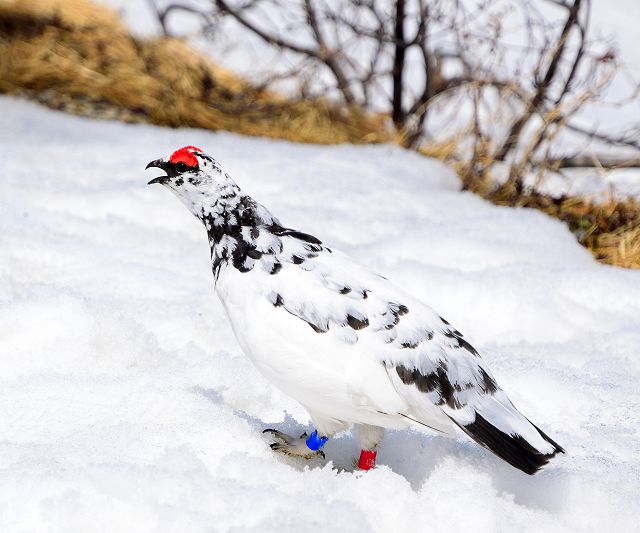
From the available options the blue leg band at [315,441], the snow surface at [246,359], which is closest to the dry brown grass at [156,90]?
the snow surface at [246,359]

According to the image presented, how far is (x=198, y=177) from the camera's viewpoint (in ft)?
6.28

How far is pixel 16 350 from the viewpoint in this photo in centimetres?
226

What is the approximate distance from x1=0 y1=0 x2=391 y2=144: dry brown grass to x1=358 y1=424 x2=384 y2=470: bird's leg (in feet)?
11.4

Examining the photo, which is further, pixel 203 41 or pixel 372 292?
pixel 203 41

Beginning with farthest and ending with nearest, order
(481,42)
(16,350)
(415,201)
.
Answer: (481,42), (415,201), (16,350)

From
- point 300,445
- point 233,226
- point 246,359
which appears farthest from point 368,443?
point 246,359

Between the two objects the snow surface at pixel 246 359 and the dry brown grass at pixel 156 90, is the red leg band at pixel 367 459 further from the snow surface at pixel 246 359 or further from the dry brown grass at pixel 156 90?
the dry brown grass at pixel 156 90

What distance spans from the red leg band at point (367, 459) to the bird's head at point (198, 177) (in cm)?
67

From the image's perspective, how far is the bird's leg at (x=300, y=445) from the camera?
1854 millimetres

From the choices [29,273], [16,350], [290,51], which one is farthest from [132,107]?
[16,350]

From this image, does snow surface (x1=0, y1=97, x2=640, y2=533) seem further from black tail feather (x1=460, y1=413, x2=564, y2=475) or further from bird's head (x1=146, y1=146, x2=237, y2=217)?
bird's head (x1=146, y1=146, x2=237, y2=217)

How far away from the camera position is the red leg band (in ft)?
5.94

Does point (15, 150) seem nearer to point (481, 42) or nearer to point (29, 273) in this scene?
point (29, 273)

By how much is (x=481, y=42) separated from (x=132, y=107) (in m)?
2.32
